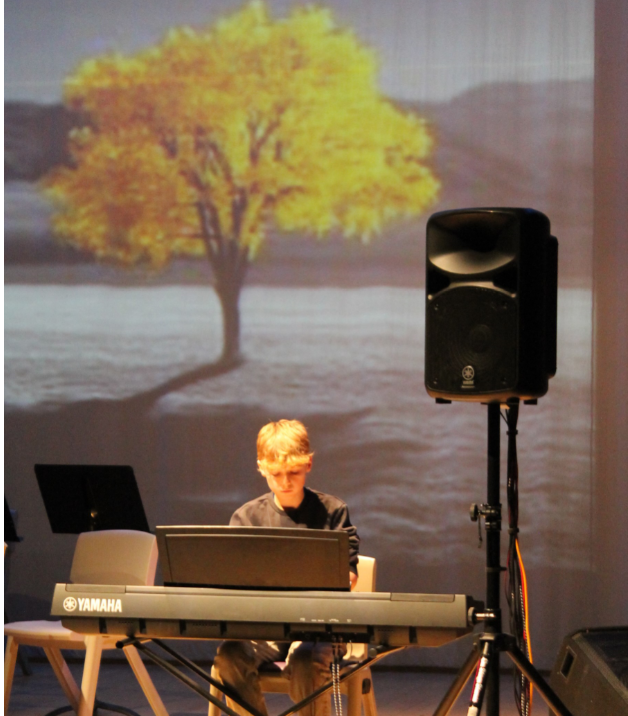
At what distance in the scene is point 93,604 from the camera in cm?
234

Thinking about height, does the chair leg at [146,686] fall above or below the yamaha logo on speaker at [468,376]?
below

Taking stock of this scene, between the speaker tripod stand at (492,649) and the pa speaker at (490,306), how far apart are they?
11 centimetres

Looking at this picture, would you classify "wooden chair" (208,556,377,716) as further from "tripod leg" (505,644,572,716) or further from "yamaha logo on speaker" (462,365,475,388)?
"yamaha logo on speaker" (462,365,475,388)

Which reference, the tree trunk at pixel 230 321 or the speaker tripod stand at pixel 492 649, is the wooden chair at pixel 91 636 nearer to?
the speaker tripod stand at pixel 492 649

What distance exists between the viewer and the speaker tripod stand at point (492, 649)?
7.59ft

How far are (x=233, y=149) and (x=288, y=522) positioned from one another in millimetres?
3170

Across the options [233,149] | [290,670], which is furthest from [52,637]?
[233,149]

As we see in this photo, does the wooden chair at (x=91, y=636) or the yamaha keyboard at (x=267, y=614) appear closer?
the yamaha keyboard at (x=267, y=614)

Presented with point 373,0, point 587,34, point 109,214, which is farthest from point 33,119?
point 587,34

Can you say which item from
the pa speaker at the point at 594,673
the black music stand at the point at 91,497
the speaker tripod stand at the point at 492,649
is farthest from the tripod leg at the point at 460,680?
the black music stand at the point at 91,497

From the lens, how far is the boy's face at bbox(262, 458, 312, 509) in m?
2.97

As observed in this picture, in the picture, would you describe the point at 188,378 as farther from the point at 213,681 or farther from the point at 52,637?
the point at 213,681

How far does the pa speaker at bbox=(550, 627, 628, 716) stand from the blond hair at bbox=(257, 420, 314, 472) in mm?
969

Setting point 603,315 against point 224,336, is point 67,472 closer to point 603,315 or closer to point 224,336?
point 224,336
